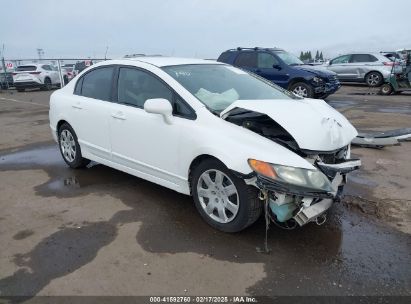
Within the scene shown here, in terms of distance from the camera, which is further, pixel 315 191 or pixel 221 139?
pixel 221 139

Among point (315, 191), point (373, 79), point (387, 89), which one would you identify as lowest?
point (387, 89)

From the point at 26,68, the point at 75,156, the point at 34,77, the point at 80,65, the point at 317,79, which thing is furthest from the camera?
the point at 80,65

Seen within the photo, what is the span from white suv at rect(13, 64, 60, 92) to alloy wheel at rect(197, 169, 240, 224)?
1960 centimetres

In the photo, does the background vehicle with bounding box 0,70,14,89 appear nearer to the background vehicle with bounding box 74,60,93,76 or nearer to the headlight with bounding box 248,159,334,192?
the background vehicle with bounding box 74,60,93,76

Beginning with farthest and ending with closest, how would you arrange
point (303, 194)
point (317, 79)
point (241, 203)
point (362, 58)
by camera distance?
point (362, 58), point (317, 79), point (241, 203), point (303, 194)

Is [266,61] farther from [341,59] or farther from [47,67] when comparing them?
[47,67]

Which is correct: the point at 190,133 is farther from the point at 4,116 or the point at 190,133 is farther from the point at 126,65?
the point at 4,116

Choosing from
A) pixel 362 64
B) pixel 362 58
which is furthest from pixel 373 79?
pixel 362 58

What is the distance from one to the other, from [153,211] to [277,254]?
4.83ft

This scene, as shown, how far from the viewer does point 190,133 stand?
386 cm

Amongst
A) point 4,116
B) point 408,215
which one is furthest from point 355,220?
point 4,116

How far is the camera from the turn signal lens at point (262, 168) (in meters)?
3.27

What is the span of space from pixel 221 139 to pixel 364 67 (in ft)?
57.1

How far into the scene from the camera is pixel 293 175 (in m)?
3.28
